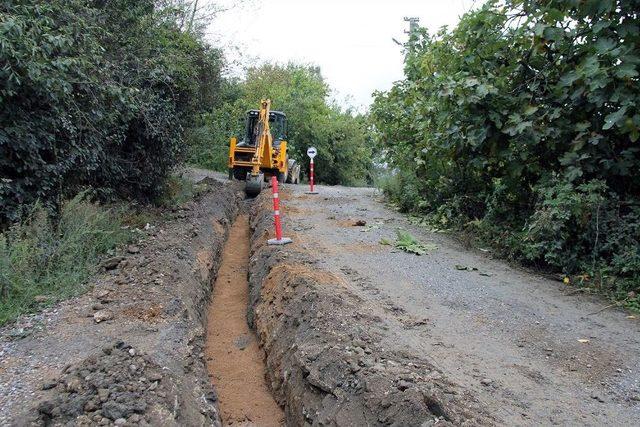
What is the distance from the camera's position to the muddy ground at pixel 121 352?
3.77 meters

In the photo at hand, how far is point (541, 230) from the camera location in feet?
25.9

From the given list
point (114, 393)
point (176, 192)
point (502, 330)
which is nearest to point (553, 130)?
point (502, 330)

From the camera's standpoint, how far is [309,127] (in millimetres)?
29719

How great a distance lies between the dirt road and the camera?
4.15m

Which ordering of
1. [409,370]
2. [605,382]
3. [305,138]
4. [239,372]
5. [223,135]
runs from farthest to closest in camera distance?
[305,138]
[223,135]
[239,372]
[605,382]
[409,370]

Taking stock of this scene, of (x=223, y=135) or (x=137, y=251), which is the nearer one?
(x=137, y=251)

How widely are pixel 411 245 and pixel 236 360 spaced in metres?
4.15

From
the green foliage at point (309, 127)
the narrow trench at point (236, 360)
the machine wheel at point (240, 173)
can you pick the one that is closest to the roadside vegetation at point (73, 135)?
the narrow trench at point (236, 360)

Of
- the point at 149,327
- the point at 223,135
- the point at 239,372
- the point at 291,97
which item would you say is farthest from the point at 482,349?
the point at 291,97

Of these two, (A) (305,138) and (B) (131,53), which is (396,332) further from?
(A) (305,138)

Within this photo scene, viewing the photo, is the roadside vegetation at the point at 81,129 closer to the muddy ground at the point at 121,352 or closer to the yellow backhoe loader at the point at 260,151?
the muddy ground at the point at 121,352

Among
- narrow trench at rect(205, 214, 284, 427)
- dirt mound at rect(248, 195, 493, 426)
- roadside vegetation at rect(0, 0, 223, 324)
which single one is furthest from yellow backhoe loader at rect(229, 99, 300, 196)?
dirt mound at rect(248, 195, 493, 426)

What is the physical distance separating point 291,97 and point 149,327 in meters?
26.2

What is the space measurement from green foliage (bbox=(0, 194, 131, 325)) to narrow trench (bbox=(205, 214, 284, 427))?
181cm
